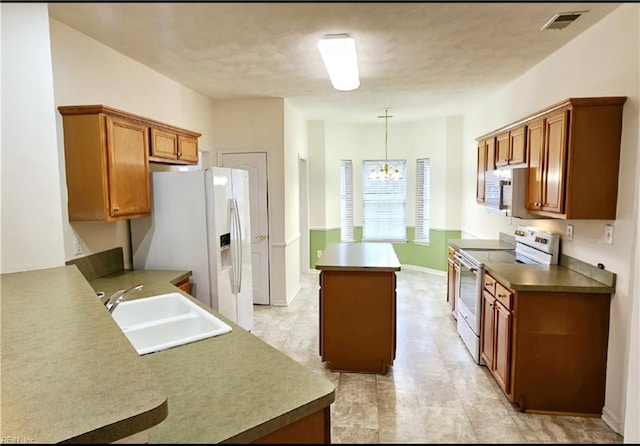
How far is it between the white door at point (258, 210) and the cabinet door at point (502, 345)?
2.89m

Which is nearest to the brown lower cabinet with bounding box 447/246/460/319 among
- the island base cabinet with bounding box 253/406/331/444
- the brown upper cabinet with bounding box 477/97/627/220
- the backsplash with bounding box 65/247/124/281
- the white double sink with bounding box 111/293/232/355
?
the brown upper cabinet with bounding box 477/97/627/220

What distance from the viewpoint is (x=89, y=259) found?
9.24 feet

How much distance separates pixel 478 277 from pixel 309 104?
3197 mm

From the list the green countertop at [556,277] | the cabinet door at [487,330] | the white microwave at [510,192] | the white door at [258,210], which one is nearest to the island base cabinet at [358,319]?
the cabinet door at [487,330]

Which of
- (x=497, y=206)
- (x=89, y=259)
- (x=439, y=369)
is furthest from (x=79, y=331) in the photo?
(x=497, y=206)

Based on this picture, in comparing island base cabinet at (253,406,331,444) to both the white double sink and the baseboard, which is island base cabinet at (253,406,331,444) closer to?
the white double sink

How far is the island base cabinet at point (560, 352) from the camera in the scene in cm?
245

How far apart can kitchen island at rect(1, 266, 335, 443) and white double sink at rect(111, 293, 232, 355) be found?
99mm

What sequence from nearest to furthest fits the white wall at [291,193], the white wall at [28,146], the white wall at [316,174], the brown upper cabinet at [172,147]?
the white wall at [28,146]
the brown upper cabinet at [172,147]
the white wall at [291,193]
the white wall at [316,174]

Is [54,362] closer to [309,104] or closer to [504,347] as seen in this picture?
[504,347]

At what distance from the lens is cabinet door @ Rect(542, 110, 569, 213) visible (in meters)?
2.49

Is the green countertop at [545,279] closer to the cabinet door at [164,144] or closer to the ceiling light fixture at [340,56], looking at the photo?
the ceiling light fixture at [340,56]

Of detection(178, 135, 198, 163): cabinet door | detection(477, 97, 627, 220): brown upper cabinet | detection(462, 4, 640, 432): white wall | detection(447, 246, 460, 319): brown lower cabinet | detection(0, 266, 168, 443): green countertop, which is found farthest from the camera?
detection(447, 246, 460, 319): brown lower cabinet

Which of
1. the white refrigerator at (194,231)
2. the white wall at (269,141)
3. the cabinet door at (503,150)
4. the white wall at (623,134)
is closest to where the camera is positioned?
the white wall at (623,134)
